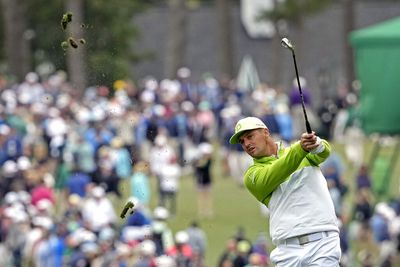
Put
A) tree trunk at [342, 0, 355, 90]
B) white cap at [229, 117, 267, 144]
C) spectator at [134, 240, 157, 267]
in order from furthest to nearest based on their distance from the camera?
tree trunk at [342, 0, 355, 90], spectator at [134, 240, 157, 267], white cap at [229, 117, 267, 144]

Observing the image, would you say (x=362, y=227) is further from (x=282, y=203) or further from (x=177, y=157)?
(x=282, y=203)

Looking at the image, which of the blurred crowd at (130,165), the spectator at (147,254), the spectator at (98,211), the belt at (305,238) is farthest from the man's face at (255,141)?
the spectator at (98,211)

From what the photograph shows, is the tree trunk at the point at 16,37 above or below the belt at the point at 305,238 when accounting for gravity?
above

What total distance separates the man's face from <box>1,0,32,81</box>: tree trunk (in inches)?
1333

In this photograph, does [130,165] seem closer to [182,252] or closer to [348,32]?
[182,252]

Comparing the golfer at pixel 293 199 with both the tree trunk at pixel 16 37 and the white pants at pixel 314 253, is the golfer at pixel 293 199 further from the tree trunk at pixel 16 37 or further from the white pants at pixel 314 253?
the tree trunk at pixel 16 37

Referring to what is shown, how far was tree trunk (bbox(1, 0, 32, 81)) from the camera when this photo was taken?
1736 inches

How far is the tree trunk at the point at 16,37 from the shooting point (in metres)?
44.1

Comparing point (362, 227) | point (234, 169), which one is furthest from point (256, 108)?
point (362, 227)

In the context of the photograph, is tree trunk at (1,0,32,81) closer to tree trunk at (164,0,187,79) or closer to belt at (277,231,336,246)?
tree trunk at (164,0,187,79)

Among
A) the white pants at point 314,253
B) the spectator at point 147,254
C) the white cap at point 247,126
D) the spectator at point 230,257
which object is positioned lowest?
the spectator at point 230,257

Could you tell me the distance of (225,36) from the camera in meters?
49.2

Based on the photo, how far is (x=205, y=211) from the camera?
105ft

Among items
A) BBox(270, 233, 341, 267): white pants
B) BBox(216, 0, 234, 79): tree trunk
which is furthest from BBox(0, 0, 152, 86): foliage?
BBox(270, 233, 341, 267): white pants
